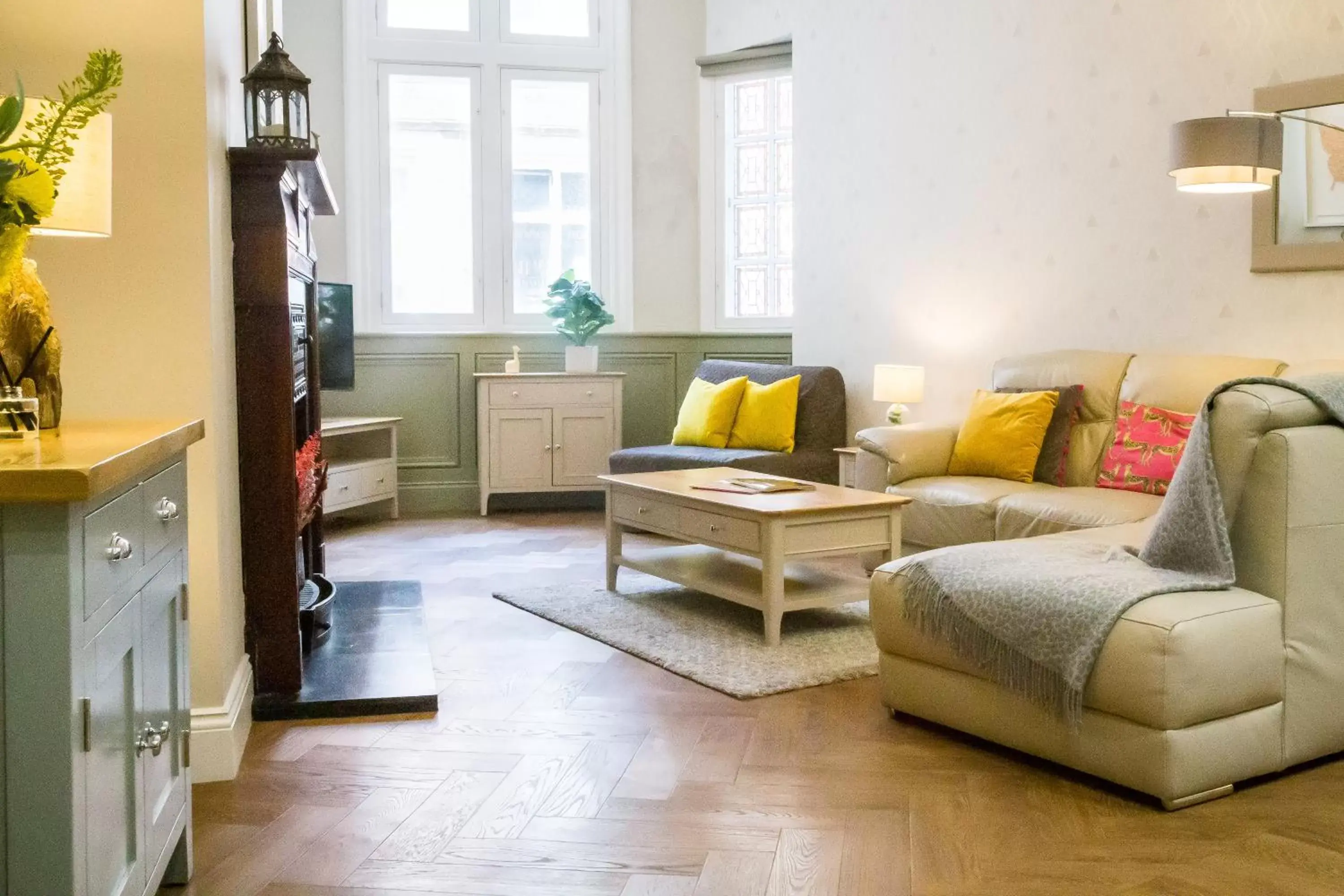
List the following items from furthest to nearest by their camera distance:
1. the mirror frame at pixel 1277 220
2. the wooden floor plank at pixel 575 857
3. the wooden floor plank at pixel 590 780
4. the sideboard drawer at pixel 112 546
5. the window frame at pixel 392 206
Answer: the window frame at pixel 392 206, the mirror frame at pixel 1277 220, the wooden floor plank at pixel 590 780, the wooden floor plank at pixel 575 857, the sideboard drawer at pixel 112 546

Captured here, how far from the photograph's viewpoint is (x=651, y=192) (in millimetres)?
7754

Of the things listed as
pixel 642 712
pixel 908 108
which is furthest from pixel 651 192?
pixel 642 712

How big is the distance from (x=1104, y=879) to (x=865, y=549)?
196cm

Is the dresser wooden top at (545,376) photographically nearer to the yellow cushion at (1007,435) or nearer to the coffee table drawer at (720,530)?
the yellow cushion at (1007,435)

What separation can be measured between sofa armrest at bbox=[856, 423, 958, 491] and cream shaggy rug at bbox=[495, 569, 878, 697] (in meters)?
0.73

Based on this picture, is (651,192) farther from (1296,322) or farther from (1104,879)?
(1104,879)

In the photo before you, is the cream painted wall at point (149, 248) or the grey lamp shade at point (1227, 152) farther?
the grey lamp shade at point (1227, 152)

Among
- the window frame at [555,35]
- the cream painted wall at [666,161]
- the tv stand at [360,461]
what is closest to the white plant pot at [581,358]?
the cream painted wall at [666,161]

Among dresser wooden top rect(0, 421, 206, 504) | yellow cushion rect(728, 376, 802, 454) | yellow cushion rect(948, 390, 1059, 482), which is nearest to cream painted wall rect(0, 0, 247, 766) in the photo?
dresser wooden top rect(0, 421, 206, 504)

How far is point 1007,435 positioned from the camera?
199 inches

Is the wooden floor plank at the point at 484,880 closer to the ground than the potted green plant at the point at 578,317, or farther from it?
closer to the ground

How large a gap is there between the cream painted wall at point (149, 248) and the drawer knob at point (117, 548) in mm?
1060

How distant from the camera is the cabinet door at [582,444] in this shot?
7.28 m

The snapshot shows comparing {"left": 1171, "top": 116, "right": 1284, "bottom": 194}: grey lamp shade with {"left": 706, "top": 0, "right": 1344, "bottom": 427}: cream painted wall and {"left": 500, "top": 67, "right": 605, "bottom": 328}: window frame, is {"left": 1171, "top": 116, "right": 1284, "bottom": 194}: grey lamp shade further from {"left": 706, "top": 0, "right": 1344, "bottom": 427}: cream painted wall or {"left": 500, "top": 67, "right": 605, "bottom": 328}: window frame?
{"left": 500, "top": 67, "right": 605, "bottom": 328}: window frame
